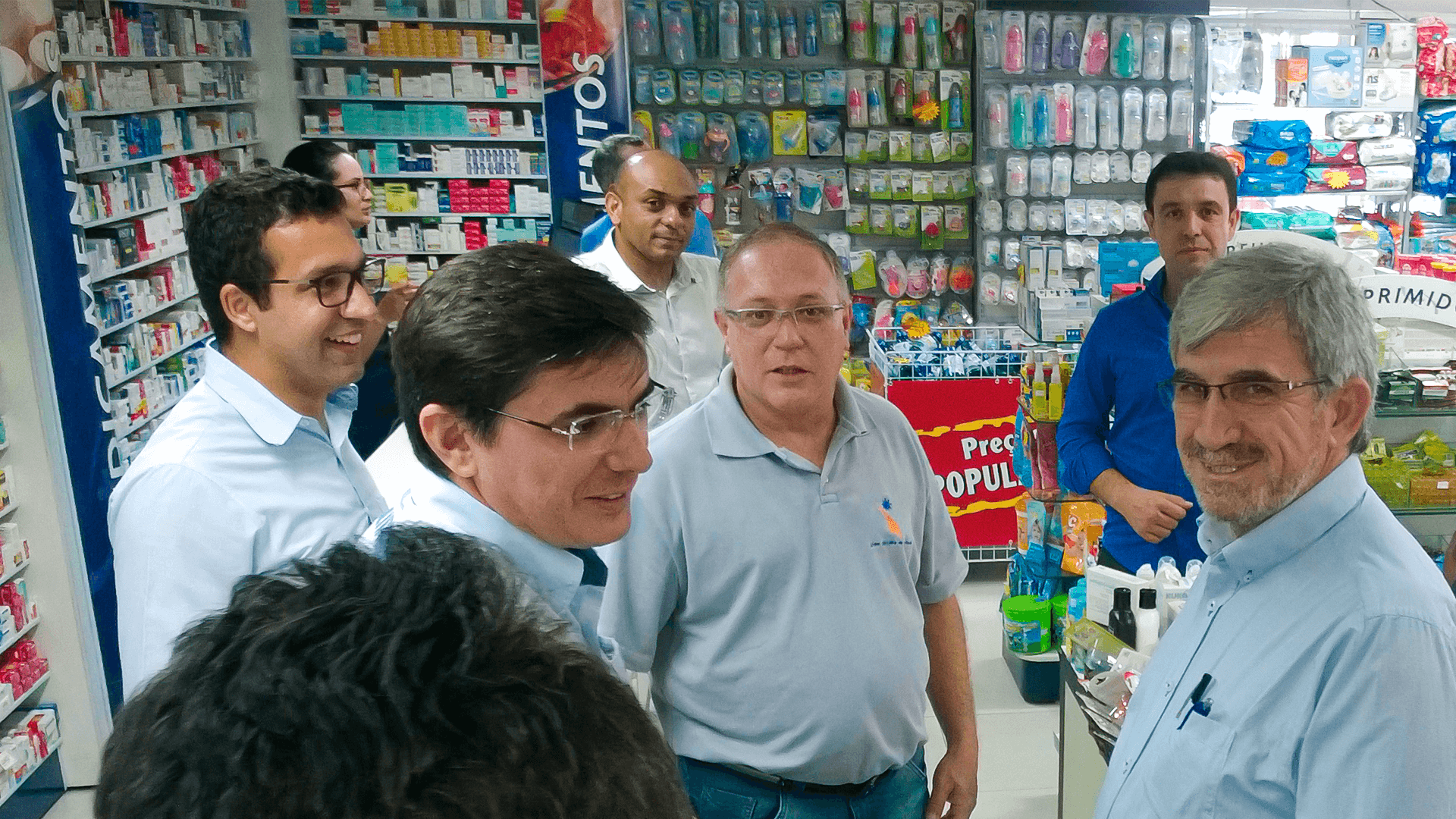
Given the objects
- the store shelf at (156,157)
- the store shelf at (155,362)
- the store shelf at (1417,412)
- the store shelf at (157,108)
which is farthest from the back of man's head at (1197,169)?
the store shelf at (157,108)

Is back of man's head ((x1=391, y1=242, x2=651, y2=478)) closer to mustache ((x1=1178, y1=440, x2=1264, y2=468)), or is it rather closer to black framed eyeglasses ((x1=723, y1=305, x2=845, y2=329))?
black framed eyeglasses ((x1=723, y1=305, x2=845, y2=329))

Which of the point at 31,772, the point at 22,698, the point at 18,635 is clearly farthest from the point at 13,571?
the point at 31,772

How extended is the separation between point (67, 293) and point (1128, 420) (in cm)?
383

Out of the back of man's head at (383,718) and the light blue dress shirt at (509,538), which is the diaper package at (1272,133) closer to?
the light blue dress shirt at (509,538)

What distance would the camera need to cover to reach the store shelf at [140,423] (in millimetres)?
4672

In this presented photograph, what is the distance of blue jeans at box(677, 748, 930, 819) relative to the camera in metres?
1.92

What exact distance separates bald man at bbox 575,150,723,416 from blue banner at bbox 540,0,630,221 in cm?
349

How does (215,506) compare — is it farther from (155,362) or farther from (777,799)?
(155,362)

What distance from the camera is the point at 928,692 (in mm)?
2305

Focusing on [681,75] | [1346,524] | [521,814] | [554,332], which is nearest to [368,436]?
[554,332]

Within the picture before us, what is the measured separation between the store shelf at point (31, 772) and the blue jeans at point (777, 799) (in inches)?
118

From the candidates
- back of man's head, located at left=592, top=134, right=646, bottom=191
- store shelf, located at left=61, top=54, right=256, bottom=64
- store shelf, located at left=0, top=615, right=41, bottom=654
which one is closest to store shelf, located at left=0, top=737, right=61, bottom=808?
store shelf, located at left=0, top=615, right=41, bottom=654

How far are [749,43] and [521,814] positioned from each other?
7.34 metres

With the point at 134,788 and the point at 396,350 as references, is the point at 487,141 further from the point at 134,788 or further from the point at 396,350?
the point at 134,788
